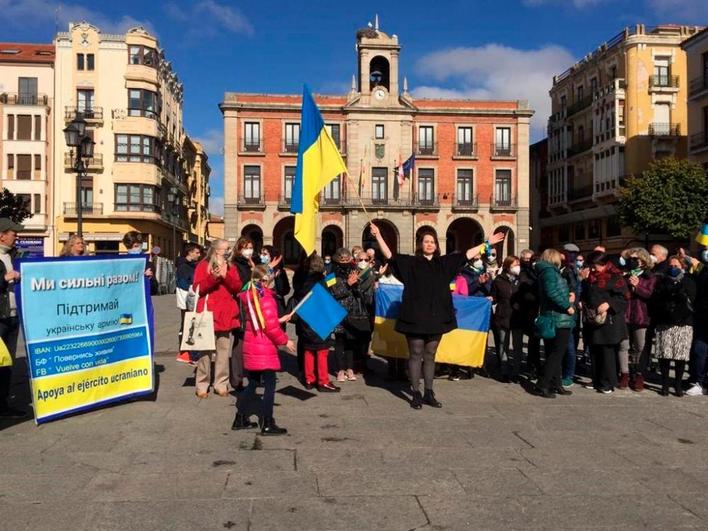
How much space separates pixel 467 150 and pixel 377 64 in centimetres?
937

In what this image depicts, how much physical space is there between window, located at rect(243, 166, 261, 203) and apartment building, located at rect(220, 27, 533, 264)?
0.07 metres

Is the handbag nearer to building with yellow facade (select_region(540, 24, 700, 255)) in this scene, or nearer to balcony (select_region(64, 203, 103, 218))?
building with yellow facade (select_region(540, 24, 700, 255))

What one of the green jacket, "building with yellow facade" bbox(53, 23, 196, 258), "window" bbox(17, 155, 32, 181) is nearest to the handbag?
the green jacket

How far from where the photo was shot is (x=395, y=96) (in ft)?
163

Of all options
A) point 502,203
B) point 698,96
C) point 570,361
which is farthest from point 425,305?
point 502,203

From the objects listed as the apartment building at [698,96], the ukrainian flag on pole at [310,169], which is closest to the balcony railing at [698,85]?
the apartment building at [698,96]

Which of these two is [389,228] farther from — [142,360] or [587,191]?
[142,360]

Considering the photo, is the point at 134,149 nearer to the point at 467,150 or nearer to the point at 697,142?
the point at 467,150

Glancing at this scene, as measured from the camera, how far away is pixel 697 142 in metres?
38.8

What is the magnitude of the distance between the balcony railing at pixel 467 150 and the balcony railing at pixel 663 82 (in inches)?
499

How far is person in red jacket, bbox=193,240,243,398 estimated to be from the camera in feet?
25.1

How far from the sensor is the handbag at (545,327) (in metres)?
8.24

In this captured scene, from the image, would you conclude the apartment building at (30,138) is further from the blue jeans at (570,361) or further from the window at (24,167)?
the blue jeans at (570,361)

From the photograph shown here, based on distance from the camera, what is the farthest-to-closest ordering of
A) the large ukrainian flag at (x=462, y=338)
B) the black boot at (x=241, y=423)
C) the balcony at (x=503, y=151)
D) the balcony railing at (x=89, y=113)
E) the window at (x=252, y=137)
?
the balcony at (x=503, y=151) < the window at (x=252, y=137) < the balcony railing at (x=89, y=113) < the large ukrainian flag at (x=462, y=338) < the black boot at (x=241, y=423)
